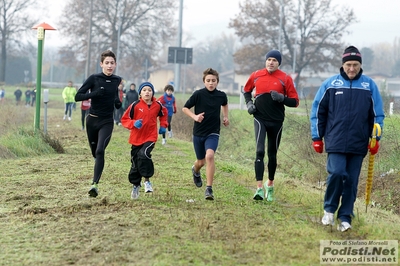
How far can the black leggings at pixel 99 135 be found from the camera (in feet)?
33.7

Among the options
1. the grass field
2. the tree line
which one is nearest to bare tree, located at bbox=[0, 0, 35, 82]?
the tree line

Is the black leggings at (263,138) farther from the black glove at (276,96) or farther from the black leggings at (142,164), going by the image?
the black leggings at (142,164)

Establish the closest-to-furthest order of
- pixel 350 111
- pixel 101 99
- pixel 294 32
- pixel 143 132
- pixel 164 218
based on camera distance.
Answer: pixel 350 111, pixel 164 218, pixel 143 132, pixel 101 99, pixel 294 32

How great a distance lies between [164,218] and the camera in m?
Answer: 8.42

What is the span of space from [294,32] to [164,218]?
208ft

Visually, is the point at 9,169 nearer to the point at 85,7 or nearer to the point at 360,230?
the point at 360,230

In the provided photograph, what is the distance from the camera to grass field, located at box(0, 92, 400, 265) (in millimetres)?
6789

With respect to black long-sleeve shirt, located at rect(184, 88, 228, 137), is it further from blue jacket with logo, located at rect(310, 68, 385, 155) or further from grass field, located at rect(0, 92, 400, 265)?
blue jacket with logo, located at rect(310, 68, 385, 155)

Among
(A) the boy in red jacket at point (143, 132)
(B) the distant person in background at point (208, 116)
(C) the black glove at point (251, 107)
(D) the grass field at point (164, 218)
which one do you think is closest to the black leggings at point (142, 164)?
(A) the boy in red jacket at point (143, 132)

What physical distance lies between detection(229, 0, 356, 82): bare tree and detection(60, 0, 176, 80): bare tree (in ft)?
25.2

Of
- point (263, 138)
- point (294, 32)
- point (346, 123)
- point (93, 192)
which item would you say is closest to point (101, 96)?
point (93, 192)

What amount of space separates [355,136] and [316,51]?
62.9 metres

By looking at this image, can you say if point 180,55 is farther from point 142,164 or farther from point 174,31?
point 174,31

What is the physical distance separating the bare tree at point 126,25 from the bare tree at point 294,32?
25.2 ft
